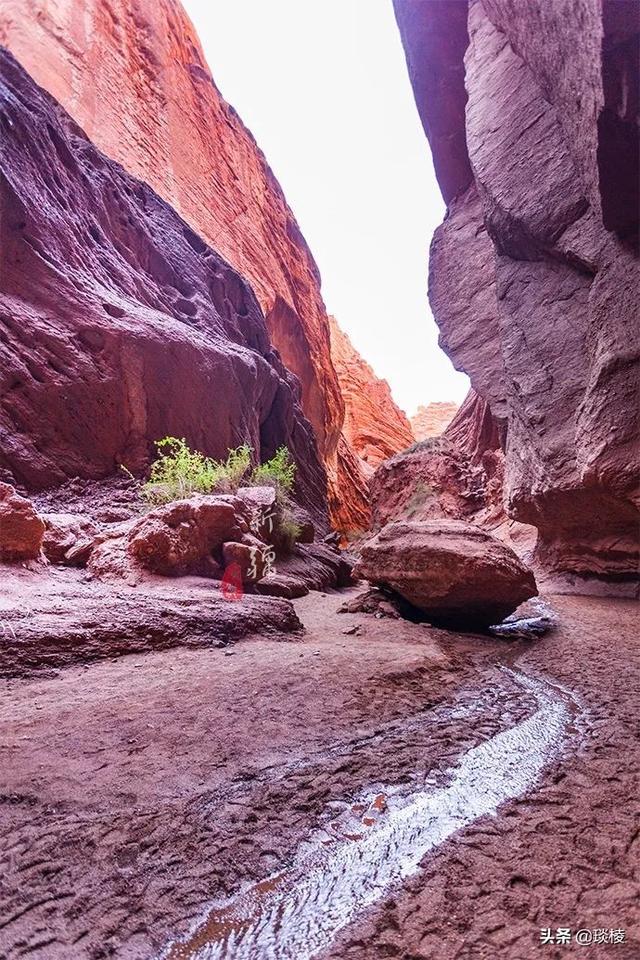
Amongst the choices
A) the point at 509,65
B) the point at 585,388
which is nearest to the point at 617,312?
the point at 585,388

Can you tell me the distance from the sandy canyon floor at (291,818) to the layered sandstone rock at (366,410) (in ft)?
104

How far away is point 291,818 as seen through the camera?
141 cm

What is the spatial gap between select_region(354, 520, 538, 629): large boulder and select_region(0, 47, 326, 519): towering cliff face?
5481mm

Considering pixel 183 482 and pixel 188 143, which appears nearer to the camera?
pixel 183 482

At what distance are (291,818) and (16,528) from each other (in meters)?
3.51

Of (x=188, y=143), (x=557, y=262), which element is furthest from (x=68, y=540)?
(x=188, y=143)

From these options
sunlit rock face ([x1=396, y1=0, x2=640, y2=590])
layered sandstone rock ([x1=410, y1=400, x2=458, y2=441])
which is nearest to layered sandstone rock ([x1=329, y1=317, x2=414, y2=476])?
layered sandstone rock ([x1=410, y1=400, x2=458, y2=441])

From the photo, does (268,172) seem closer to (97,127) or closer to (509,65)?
(97,127)

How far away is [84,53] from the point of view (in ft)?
57.0

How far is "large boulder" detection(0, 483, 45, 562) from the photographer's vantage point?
383cm

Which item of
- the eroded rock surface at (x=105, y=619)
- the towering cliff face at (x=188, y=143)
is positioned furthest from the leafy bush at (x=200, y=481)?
the towering cliff face at (x=188, y=143)

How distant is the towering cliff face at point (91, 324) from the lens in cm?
734

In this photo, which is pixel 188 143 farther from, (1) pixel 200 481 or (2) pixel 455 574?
(2) pixel 455 574

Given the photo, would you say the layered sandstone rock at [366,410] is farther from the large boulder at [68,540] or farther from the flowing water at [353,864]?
the flowing water at [353,864]
